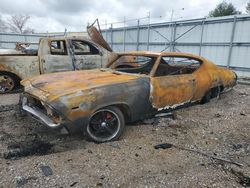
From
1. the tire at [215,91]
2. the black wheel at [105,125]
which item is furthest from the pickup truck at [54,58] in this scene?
the black wheel at [105,125]

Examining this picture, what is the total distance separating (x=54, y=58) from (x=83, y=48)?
1.06 m

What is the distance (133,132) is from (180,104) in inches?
49.0

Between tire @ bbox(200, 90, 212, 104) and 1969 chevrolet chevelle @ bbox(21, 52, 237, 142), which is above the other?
1969 chevrolet chevelle @ bbox(21, 52, 237, 142)

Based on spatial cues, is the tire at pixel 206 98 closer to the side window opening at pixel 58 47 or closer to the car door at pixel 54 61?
the car door at pixel 54 61

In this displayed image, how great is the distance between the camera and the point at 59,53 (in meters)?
7.26

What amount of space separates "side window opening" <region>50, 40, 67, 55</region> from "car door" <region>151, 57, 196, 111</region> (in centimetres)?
350

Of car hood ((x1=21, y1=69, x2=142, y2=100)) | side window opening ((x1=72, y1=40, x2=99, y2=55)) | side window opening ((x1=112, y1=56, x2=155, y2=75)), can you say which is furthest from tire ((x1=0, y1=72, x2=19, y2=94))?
side window opening ((x1=112, y1=56, x2=155, y2=75))

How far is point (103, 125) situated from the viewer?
3578 millimetres

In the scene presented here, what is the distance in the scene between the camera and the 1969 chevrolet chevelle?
10.7ft

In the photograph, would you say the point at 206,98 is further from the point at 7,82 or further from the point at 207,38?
the point at 207,38

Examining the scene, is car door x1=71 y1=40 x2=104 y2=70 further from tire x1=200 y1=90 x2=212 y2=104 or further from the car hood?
tire x1=200 y1=90 x2=212 y2=104

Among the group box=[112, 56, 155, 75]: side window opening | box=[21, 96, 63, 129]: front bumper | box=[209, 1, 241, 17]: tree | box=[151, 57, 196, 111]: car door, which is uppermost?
box=[209, 1, 241, 17]: tree

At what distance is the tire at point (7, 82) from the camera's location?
22.2 ft

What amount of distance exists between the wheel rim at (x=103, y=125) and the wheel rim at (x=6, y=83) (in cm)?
438
